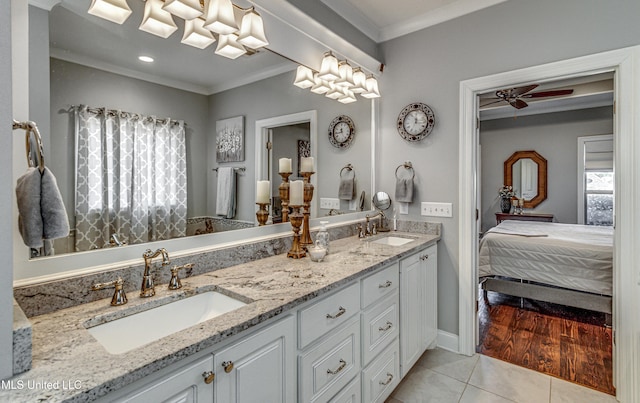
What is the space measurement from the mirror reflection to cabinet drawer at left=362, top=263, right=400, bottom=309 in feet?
2.52

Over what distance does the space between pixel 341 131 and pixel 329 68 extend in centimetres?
54

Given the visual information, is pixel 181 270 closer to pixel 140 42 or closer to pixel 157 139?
pixel 157 139

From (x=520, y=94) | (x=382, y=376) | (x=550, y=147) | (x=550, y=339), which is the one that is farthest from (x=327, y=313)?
(x=550, y=147)

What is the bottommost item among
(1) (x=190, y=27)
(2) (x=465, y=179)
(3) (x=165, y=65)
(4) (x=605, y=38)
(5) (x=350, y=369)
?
(5) (x=350, y=369)

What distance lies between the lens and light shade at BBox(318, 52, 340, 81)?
221 cm

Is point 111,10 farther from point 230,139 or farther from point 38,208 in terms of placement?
point 38,208

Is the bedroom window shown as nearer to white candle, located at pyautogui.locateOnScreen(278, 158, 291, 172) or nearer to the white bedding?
the white bedding

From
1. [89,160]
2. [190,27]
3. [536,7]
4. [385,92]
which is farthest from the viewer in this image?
[385,92]

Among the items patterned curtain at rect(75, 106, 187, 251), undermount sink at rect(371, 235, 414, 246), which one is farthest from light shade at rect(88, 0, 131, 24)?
undermount sink at rect(371, 235, 414, 246)

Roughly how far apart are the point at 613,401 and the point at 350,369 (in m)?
1.75

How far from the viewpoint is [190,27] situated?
148 centimetres

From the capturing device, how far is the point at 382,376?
5.79ft

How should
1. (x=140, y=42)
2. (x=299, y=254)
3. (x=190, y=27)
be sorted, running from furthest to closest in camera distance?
(x=299, y=254), (x=190, y=27), (x=140, y=42)

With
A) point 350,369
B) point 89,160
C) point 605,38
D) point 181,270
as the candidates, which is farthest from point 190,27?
point 605,38
